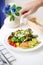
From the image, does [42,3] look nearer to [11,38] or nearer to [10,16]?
[10,16]

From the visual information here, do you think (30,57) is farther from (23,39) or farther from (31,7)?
(31,7)

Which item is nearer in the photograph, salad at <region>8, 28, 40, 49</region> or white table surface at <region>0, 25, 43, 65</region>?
white table surface at <region>0, 25, 43, 65</region>

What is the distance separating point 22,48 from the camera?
2.84 ft

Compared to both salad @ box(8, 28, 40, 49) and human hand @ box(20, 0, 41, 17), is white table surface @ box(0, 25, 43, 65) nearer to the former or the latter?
salad @ box(8, 28, 40, 49)

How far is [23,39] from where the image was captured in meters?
0.94

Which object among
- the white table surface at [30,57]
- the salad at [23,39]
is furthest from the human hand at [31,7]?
the white table surface at [30,57]

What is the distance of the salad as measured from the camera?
889 mm

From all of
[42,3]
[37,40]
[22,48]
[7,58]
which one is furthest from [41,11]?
[7,58]

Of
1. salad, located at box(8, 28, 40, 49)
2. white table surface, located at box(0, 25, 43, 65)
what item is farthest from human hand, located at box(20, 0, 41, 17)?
white table surface, located at box(0, 25, 43, 65)

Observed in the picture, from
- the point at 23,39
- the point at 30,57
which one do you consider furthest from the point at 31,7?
the point at 30,57

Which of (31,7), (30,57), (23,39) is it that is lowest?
(30,57)

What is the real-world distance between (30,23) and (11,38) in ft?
0.72

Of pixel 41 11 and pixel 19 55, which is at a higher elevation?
pixel 41 11

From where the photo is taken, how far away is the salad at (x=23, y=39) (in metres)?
0.89
